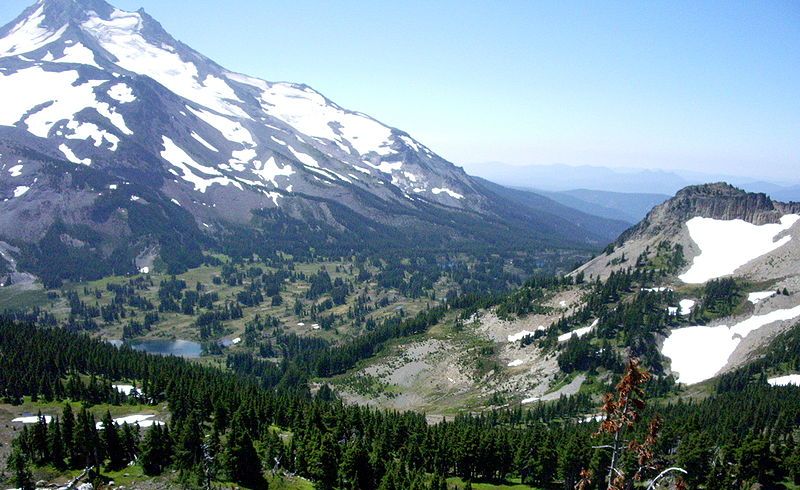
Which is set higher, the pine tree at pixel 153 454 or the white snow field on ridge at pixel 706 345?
the white snow field on ridge at pixel 706 345

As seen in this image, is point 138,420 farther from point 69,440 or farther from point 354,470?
point 354,470

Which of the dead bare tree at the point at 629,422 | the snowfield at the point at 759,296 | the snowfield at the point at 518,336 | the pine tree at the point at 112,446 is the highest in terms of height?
the dead bare tree at the point at 629,422

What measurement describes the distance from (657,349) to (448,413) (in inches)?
2170

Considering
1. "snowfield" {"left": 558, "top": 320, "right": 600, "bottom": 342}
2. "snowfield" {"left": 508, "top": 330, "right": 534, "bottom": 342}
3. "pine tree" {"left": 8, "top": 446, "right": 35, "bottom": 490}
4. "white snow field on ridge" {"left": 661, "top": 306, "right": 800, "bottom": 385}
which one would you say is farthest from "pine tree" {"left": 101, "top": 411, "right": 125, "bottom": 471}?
"snowfield" {"left": 508, "top": 330, "right": 534, "bottom": 342}

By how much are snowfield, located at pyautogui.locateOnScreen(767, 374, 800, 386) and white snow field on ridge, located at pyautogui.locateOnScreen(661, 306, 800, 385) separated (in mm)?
14331

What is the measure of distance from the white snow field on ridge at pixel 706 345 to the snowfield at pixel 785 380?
14.3m

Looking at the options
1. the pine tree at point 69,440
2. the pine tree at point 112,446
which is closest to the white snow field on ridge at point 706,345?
the pine tree at point 112,446

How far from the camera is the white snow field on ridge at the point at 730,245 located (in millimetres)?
176625

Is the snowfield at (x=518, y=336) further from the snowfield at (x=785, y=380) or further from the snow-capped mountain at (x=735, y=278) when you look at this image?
the snowfield at (x=785, y=380)

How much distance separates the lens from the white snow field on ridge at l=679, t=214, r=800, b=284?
177 meters

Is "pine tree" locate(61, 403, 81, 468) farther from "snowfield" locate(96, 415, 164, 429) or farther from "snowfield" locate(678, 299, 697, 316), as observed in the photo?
"snowfield" locate(678, 299, 697, 316)

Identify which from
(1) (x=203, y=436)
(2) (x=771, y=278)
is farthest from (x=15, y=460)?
(2) (x=771, y=278)

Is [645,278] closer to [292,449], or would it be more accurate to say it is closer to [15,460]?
[292,449]

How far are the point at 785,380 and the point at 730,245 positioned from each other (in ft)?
256
